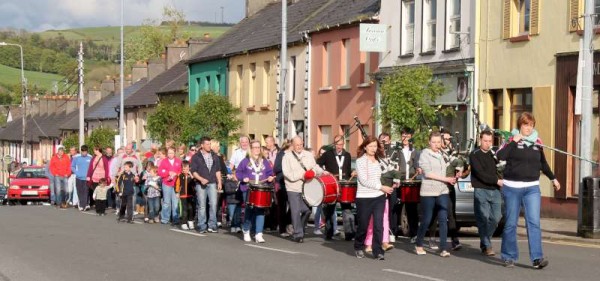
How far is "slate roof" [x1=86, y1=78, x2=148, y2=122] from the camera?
74.0 metres

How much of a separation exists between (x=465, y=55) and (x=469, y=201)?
10939 millimetres

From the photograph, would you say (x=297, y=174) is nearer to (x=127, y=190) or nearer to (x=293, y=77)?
(x=127, y=190)

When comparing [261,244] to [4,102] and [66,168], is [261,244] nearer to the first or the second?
[66,168]

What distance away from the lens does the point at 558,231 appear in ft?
74.1

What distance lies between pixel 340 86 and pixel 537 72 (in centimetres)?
1253

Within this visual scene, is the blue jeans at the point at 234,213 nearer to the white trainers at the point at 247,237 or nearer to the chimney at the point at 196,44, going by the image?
the white trainers at the point at 247,237

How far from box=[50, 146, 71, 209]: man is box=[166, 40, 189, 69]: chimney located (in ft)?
102

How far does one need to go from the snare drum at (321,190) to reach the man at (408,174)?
108cm

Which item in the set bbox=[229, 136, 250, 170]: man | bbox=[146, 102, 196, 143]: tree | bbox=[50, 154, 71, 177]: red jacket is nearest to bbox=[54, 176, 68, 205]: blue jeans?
bbox=[50, 154, 71, 177]: red jacket

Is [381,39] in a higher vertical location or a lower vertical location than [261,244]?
higher

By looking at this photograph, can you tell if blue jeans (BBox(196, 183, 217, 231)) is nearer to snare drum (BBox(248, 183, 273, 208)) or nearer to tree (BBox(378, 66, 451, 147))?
snare drum (BBox(248, 183, 273, 208))

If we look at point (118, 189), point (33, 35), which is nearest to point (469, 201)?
point (118, 189)

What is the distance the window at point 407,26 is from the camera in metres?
35.5

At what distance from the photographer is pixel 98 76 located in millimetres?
127375
